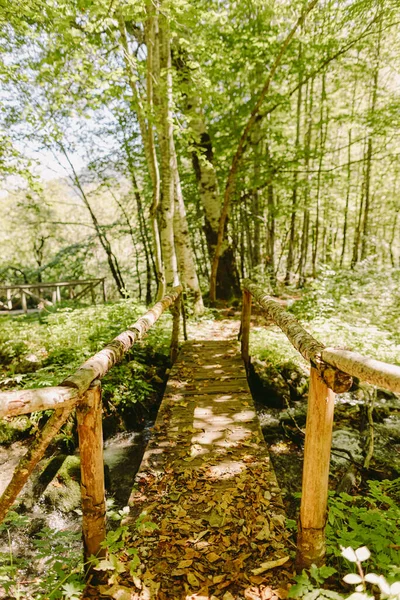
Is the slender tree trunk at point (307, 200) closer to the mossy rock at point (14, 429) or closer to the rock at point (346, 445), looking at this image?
the rock at point (346, 445)

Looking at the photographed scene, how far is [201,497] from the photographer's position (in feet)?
8.82

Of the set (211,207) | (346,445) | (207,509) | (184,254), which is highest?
(211,207)

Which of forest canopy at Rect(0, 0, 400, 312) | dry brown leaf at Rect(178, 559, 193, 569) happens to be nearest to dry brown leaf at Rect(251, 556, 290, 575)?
dry brown leaf at Rect(178, 559, 193, 569)

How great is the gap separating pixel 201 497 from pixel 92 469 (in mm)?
1183

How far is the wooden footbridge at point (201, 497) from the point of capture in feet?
5.37

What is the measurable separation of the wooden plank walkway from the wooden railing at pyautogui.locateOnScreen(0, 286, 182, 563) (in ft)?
1.22

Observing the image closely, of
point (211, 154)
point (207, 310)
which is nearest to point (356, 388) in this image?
point (207, 310)

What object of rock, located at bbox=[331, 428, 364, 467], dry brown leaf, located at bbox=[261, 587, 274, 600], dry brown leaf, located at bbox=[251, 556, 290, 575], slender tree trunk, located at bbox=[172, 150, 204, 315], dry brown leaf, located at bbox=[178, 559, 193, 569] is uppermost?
slender tree trunk, located at bbox=[172, 150, 204, 315]

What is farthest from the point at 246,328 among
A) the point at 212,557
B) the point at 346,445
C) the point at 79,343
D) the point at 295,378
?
the point at 212,557

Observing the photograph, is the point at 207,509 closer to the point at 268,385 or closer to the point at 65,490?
the point at 65,490

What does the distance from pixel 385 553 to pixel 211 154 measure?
9282mm

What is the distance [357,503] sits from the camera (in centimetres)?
348

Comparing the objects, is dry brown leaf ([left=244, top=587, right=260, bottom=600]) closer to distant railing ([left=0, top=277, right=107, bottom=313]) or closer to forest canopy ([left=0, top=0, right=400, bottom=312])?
forest canopy ([left=0, top=0, right=400, bottom=312])

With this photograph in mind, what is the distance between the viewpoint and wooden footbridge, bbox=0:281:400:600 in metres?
1.64
